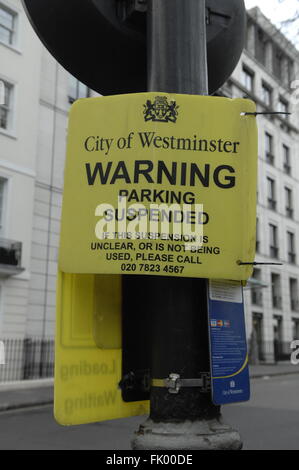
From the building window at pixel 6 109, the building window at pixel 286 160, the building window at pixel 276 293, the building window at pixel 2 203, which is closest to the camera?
the building window at pixel 2 203

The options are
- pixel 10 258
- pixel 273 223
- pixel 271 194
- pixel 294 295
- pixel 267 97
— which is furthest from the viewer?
pixel 294 295

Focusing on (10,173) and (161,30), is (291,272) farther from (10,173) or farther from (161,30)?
(161,30)

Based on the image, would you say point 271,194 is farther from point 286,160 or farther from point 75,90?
point 75,90

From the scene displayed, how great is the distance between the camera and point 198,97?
188 centimetres

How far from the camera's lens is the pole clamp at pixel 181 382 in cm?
171

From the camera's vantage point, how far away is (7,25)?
60.9 ft

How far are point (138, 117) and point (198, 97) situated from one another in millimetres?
235

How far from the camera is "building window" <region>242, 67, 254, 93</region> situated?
115 ft

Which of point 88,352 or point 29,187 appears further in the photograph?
point 29,187

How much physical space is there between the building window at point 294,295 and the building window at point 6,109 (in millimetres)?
24655

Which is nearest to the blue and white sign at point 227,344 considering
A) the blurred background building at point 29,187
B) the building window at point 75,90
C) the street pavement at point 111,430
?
the street pavement at point 111,430

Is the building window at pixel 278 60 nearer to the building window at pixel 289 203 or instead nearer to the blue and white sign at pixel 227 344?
the blue and white sign at pixel 227 344

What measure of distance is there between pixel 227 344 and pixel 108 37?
4.78 ft

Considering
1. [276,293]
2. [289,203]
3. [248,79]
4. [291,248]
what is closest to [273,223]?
[291,248]
